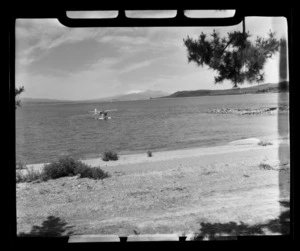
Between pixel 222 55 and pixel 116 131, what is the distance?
2164 cm

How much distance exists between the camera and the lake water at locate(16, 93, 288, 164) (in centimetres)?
1862

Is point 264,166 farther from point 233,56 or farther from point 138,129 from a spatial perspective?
point 138,129

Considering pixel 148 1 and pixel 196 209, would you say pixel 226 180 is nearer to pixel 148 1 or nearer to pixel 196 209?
pixel 196 209

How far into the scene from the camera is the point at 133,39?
137ft

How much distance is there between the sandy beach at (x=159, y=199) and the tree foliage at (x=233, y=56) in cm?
240

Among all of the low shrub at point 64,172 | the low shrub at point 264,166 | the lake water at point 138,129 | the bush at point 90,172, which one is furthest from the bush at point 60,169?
the low shrub at point 264,166

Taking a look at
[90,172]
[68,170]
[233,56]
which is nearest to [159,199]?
[90,172]

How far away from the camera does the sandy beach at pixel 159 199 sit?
227 inches

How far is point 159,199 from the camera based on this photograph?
8250 mm

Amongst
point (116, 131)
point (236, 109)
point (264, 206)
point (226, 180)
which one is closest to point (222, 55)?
point (264, 206)

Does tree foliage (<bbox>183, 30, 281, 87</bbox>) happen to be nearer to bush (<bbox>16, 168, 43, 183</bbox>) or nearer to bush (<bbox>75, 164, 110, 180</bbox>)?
bush (<bbox>75, 164, 110, 180</bbox>)

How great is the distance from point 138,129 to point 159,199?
17.5m

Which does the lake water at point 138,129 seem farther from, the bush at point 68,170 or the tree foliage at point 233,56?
the tree foliage at point 233,56
